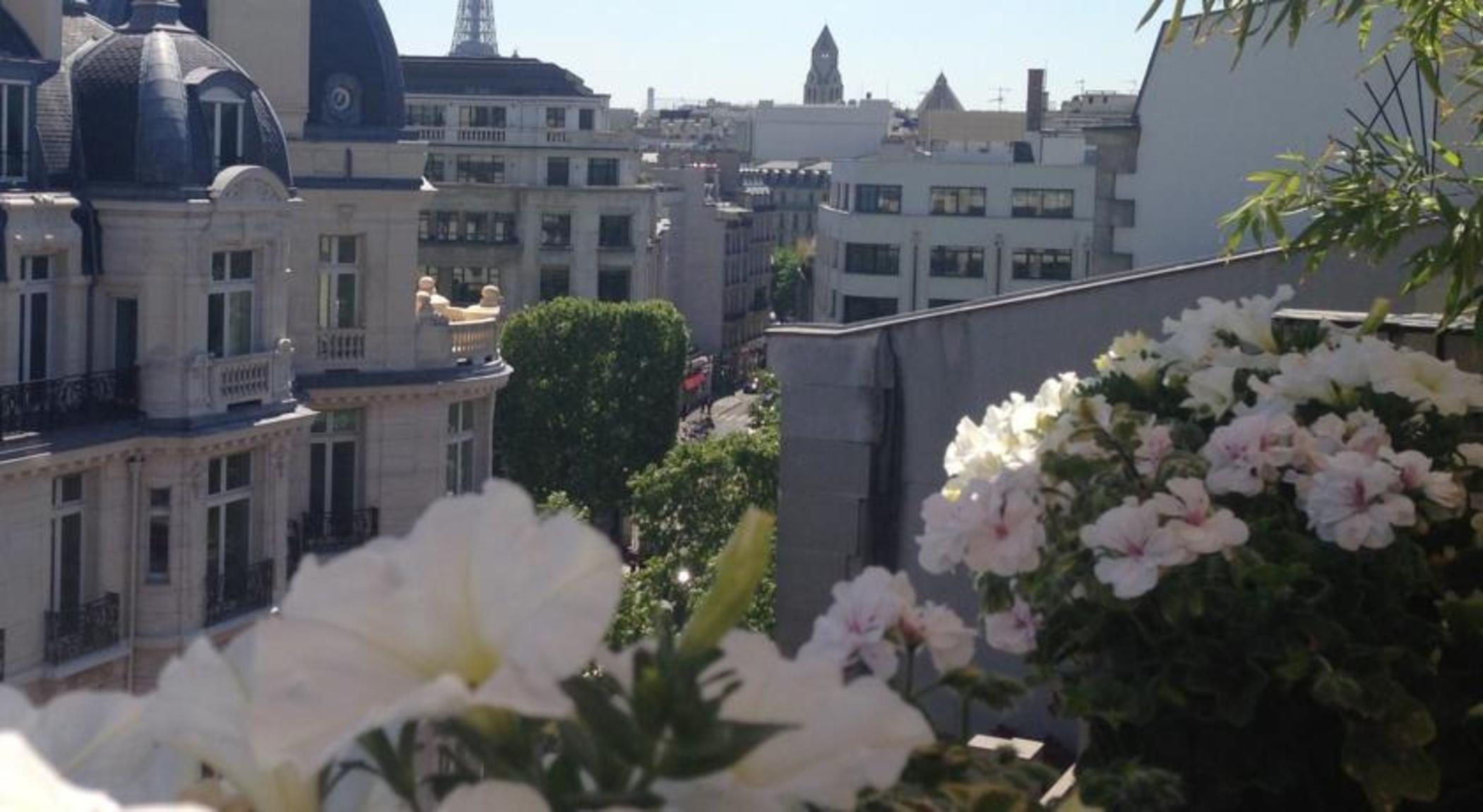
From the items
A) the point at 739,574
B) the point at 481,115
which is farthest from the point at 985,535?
the point at 481,115

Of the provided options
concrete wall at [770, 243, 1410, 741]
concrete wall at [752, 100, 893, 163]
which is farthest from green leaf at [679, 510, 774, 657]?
concrete wall at [752, 100, 893, 163]

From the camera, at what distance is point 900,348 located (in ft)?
28.4

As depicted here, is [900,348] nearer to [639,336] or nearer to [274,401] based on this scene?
[274,401]

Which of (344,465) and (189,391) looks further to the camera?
(344,465)

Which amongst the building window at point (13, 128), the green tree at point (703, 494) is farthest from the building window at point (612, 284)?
the building window at point (13, 128)

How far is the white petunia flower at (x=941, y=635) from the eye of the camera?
3525 mm

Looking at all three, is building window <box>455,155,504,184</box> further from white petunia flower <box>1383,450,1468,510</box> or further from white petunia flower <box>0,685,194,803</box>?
white petunia flower <box>0,685,194,803</box>

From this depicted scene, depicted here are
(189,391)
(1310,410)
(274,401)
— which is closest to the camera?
(1310,410)

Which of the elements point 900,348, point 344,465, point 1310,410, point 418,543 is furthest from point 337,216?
point 418,543

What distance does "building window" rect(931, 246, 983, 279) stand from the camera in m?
59.3

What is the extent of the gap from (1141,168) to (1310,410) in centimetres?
1641

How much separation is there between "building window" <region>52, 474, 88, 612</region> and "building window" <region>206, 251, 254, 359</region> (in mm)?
2274

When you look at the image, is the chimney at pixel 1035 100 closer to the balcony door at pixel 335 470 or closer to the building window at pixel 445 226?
the building window at pixel 445 226

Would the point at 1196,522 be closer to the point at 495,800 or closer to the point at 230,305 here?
the point at 495,800
